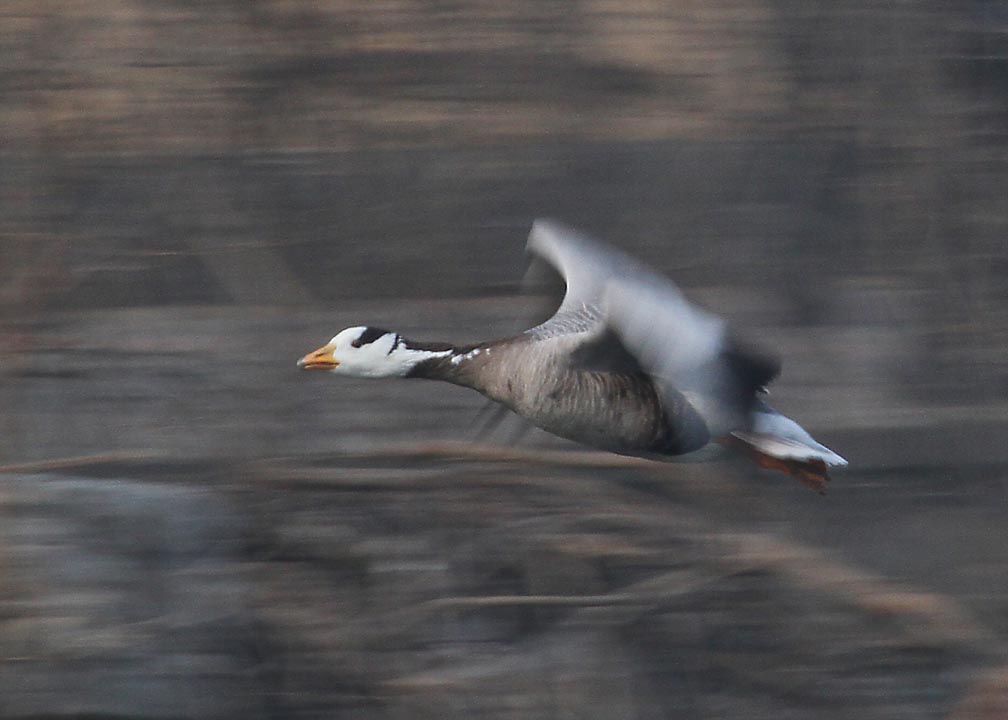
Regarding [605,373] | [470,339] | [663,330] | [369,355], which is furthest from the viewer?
[470,339]

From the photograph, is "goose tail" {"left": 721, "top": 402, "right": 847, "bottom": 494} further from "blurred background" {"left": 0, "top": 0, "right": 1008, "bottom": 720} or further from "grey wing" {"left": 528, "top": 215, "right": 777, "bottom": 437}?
"blurred background" {"left": 0, "top": 0, "right": 1008, "bottom": 720}

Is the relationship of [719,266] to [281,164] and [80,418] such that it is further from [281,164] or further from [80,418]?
[80,418]

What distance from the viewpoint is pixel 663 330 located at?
1609mm

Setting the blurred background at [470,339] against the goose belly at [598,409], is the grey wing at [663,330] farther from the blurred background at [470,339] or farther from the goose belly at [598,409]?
the blurred background at [470,339]

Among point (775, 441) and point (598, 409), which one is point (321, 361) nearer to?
point (598, 409)

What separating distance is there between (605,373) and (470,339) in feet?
2.72

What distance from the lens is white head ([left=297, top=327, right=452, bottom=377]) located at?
1.98 meters

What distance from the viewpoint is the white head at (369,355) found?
1.98 meters

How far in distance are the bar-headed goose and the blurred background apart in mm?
572

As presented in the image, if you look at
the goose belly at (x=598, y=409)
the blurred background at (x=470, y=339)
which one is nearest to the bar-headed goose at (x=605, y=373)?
the goose belly at (x=598, y=409)

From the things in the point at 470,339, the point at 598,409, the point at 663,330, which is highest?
the point at 663,330

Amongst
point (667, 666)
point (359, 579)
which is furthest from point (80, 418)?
point (667, 666)

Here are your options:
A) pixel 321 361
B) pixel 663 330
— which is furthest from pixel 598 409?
pixel 321 361

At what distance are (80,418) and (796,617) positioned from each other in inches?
54.7
